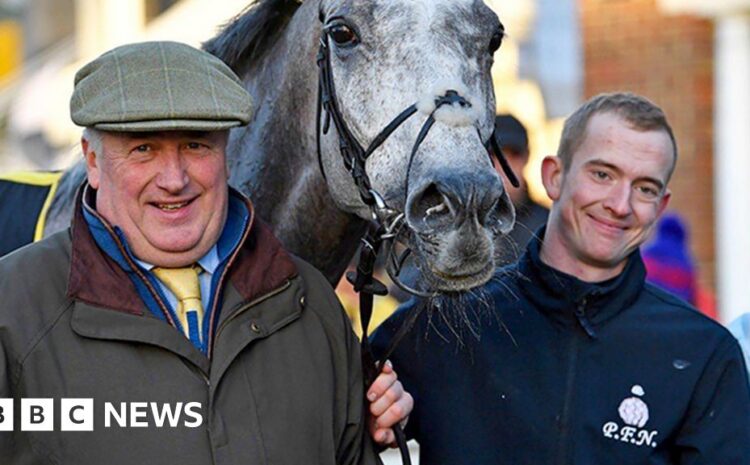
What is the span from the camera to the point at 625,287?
3342mm

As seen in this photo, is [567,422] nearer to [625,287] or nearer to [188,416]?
[625,287]

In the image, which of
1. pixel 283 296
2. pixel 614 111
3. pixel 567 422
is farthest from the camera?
pixel 614 111

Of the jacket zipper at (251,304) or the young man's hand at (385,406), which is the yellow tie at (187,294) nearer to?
the jacket zipper at (251,304)

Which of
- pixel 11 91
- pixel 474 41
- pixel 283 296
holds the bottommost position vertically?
pixel 11 91

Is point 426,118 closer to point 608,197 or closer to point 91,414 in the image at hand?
point 608,197

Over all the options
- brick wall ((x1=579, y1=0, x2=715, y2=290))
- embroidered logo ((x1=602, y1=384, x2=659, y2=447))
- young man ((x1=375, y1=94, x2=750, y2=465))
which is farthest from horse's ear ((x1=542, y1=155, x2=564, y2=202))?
brick wall ((x1=579, y1=0, x2=715, y2=290))

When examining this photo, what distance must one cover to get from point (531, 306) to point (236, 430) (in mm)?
928

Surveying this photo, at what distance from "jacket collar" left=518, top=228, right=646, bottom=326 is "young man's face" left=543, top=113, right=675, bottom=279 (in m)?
0.05

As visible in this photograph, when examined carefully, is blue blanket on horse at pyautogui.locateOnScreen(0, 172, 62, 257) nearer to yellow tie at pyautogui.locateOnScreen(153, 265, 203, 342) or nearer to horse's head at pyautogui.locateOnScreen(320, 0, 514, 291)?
horse's head at pyautogui.locateOnScreen(320, 0, 514, 291)

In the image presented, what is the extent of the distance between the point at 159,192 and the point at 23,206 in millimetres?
1291

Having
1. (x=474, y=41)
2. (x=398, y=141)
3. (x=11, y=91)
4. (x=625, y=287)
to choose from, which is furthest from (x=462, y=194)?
(x=11, y=91)

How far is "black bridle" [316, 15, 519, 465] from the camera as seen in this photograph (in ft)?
9.92

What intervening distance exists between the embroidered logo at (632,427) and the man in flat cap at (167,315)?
0.51 meters

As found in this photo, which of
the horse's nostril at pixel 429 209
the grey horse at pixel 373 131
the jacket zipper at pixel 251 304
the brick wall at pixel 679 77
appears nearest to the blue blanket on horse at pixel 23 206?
the grey horse at pixel 373 131
